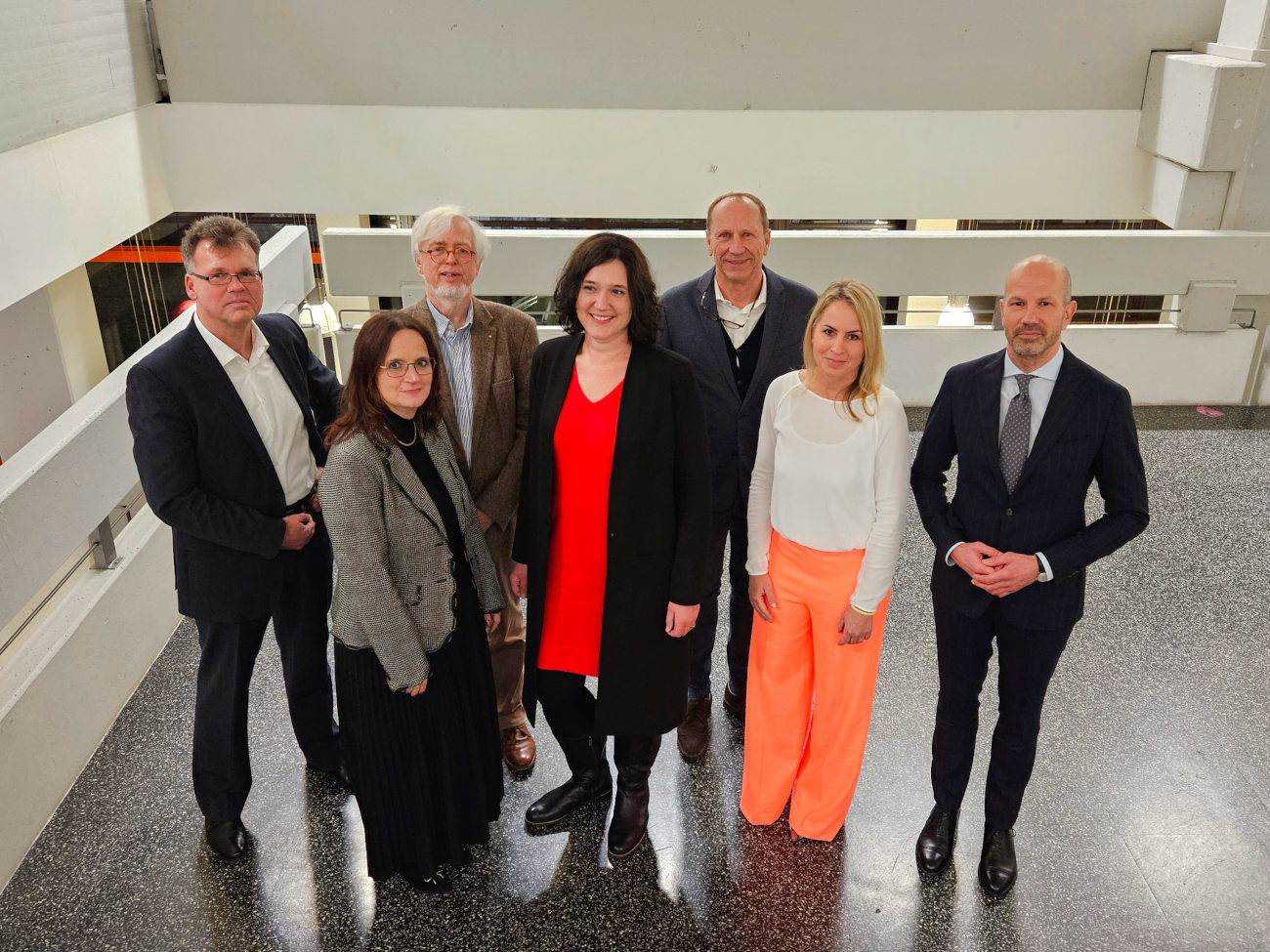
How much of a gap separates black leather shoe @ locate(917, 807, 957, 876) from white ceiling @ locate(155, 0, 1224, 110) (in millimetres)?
4525

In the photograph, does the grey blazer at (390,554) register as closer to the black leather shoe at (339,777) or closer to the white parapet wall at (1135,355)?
the black leather shoe at (339,777)

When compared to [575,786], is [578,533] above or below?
above

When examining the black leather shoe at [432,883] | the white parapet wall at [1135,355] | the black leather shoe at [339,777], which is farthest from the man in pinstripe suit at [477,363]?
the white parapet wall at [1135,355]

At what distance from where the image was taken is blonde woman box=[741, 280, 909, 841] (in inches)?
100

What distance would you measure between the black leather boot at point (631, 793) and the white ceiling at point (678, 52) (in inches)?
168

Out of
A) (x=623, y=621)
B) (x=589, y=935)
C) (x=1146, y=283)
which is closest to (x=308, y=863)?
(x=589, y=935)

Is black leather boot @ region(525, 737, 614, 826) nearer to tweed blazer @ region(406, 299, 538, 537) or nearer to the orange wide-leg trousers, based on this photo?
the orange wide-leg trousers

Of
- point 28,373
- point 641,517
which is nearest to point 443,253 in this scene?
point 641,517

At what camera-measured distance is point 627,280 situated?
8.34 feet

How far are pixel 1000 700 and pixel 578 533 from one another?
1247mm

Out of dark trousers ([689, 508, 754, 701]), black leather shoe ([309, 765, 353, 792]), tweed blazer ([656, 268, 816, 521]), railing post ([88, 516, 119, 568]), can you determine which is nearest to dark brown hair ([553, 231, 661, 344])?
tweed blazer ([656, 268, 816, 521])

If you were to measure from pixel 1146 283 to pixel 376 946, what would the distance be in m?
5.67

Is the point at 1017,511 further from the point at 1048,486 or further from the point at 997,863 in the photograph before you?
the point at 997,863

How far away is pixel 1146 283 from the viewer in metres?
6.06
